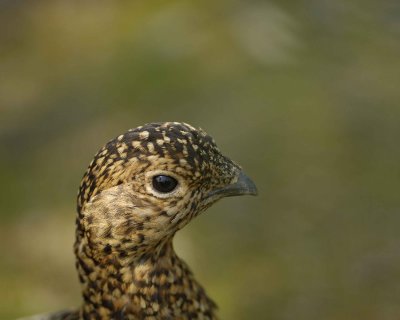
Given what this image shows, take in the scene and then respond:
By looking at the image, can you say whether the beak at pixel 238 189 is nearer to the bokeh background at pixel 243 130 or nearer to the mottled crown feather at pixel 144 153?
the mottled crown feather at pixel 144 153

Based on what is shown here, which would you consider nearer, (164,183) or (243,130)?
(164,183)

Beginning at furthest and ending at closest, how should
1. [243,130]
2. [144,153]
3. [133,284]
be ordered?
[243,130] < [133,284] < [144,153]

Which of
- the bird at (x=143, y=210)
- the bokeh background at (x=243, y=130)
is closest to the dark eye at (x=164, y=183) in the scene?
the bird at (x=143, y=210)

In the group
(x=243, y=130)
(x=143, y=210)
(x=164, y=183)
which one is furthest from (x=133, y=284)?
(x=243, y=130)

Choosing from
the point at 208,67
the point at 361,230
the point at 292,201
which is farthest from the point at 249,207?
the point at 208,67

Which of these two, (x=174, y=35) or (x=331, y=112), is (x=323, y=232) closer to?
(x=331, y=112)

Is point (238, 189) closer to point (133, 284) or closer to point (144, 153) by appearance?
point (144, 153)

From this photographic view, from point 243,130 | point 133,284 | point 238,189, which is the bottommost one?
point 133,284

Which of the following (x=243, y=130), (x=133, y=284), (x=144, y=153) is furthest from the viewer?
(x=243, y=130)
